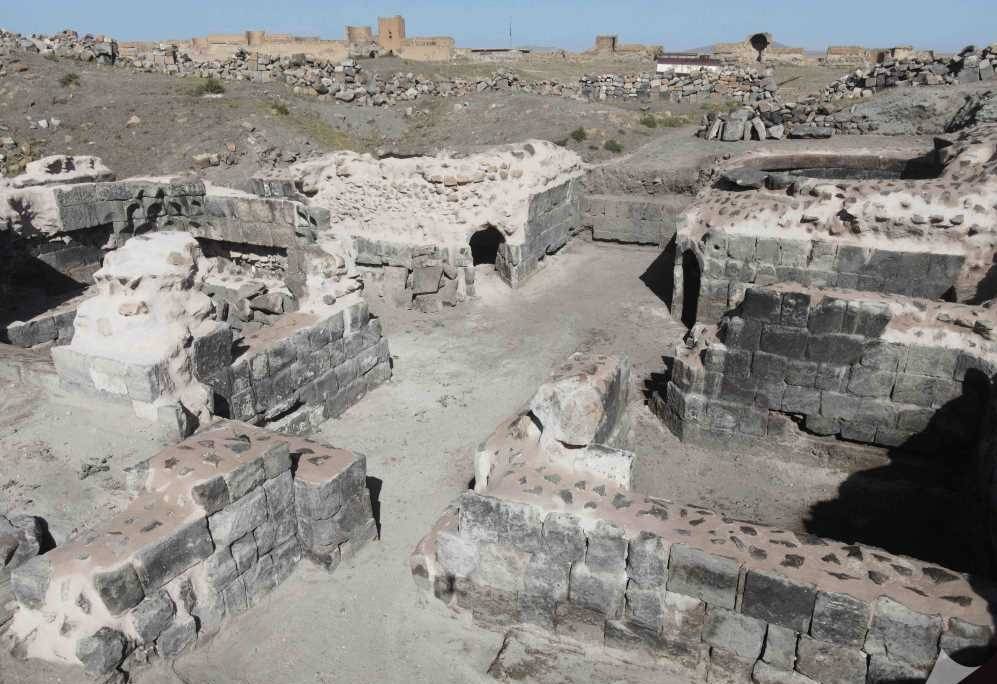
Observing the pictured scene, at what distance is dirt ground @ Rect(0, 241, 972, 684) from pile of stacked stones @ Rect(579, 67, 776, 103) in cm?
1890

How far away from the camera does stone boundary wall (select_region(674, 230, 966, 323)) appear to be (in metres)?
8.88

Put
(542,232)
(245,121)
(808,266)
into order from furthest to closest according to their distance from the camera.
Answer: (245,121) < (542,232) < (808,266)

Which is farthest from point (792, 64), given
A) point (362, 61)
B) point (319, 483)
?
point (319, 483)

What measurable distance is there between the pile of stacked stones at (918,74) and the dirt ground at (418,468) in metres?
15.4

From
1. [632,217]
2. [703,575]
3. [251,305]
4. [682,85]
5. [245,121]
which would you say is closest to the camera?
[703,575]

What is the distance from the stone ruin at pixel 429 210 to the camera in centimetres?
1159

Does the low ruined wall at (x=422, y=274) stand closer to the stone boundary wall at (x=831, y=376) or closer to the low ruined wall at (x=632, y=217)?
the low ruined wall at (x=632, y=217)

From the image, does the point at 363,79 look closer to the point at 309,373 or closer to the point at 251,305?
the point at 251,305

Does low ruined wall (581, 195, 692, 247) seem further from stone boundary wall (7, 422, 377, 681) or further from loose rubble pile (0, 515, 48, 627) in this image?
loose rubble pile (0, 515, 48, 627)

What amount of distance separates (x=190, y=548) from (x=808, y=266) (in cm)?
853

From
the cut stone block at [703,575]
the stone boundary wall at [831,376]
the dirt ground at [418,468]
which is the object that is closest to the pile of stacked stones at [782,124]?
the dirt ground at [418,468]

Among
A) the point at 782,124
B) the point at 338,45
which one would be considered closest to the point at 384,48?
the point at 338,45

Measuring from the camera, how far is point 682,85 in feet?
95.0

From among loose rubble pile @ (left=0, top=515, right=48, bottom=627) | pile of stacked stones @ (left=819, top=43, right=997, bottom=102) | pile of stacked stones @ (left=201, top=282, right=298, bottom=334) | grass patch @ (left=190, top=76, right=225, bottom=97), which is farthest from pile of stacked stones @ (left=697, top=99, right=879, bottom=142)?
loose rubble pile @ (left=0, top=515, right=48, bottom=627)
